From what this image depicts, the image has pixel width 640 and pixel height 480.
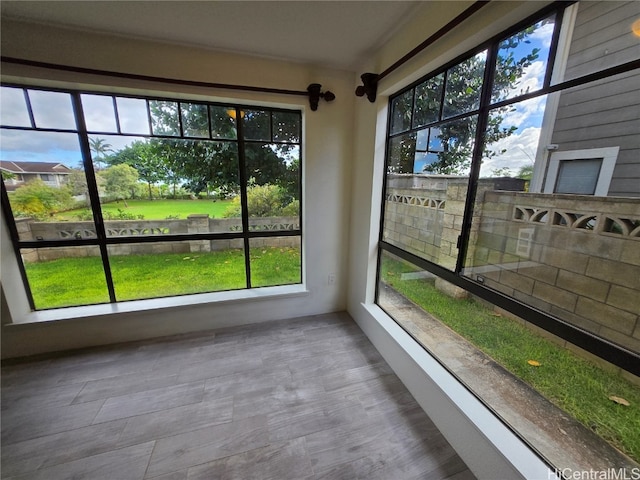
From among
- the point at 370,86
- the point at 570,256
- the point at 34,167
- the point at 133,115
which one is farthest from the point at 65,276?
the point at 570,256

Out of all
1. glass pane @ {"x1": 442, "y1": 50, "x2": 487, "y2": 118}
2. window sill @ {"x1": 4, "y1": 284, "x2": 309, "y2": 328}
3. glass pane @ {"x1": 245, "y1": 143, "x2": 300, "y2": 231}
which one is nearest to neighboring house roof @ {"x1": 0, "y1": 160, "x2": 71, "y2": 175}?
window sill @ {"x1": 4, "y1": 284, "x2": 309, "y2": 328}

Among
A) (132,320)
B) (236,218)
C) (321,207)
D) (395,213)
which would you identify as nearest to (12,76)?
(236,218)

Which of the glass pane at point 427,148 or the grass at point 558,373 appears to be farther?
the glass pane at point 427,148

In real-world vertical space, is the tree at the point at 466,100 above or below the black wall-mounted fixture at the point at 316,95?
below

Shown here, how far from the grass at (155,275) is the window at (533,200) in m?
1.58

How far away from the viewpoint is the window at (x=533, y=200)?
0.93m

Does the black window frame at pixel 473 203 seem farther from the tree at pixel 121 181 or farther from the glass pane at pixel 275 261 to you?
the tree at pixel 121 181

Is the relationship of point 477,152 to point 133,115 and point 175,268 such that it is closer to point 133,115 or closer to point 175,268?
point 133,115

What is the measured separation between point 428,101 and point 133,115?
93.6 inches

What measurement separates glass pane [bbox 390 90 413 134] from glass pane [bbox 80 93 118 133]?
7.68 feet

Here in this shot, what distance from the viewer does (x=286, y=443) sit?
1.39 metres

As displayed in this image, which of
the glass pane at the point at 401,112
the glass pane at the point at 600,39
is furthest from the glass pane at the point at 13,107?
the glass pane at the point at 600,39

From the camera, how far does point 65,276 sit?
2.20 meters

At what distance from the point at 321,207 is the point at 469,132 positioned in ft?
4.62
